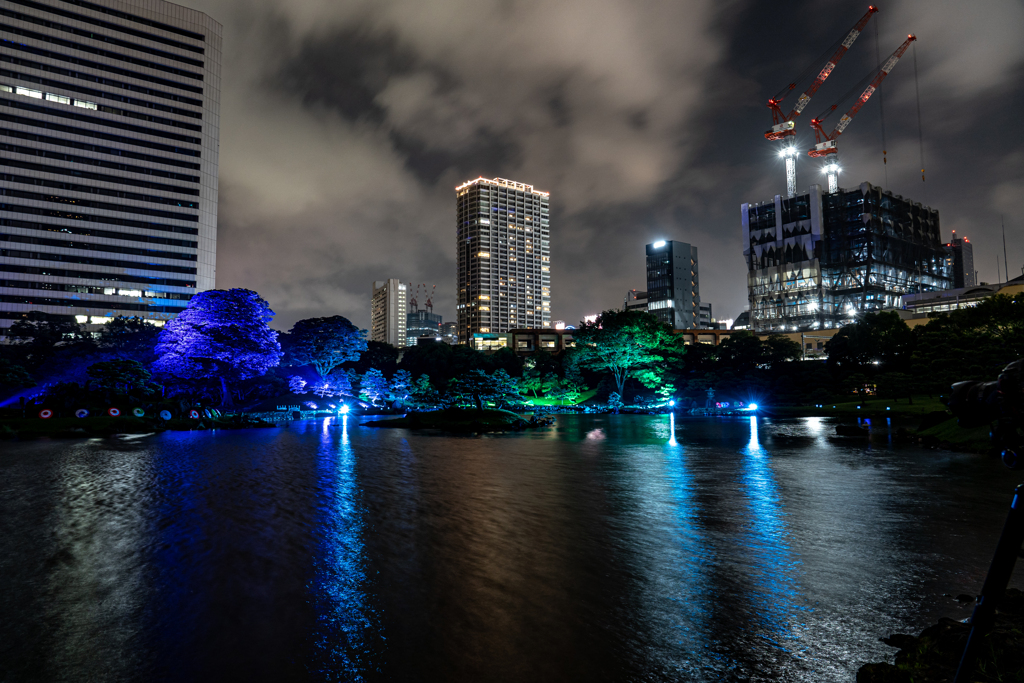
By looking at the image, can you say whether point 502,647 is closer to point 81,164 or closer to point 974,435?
point 974,435

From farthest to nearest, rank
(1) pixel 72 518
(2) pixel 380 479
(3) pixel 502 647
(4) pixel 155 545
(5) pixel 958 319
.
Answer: (5) pixel 958 319 → (2) pixel 380 479 → (1) pixel 72 518 → (4) pixel 155 545 → (3) pixel 502 647

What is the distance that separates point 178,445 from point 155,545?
79.1ft

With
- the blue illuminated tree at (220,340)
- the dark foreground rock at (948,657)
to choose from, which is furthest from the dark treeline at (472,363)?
the dark foreground rock at (948,657)

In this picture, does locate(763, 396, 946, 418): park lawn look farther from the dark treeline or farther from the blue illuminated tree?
the blue illuminated tree

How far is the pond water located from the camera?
23.4 ft

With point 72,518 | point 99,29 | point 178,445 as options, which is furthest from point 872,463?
point 99,29

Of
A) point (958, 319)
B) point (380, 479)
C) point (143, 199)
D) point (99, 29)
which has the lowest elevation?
point (380, 479)

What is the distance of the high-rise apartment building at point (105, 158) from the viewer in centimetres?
11750

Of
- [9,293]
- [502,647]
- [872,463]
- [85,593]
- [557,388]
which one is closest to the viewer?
[502,647]

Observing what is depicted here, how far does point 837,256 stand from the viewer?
174750mm

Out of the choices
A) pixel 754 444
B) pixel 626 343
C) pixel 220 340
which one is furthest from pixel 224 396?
pixel 754 444

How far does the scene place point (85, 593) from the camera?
9.48 m

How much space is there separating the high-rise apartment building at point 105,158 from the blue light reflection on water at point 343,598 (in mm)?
139709

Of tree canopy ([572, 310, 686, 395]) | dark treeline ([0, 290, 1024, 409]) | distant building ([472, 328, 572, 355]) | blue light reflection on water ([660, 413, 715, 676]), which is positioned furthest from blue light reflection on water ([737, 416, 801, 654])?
distant building ([472, 328, 572, 355])
